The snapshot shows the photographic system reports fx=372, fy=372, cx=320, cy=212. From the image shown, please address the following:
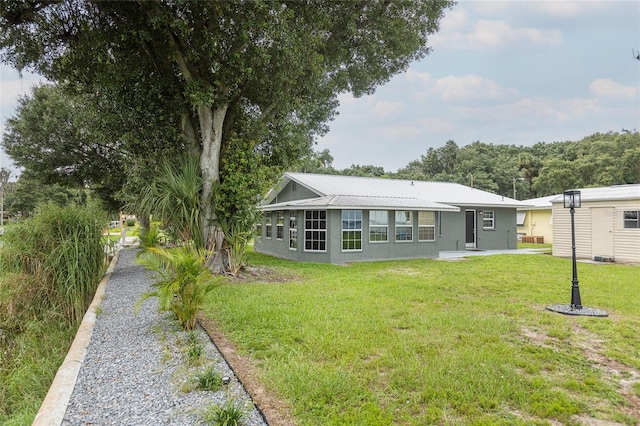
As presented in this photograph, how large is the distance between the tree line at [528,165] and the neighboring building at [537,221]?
403cm

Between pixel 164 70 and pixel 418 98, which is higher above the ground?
pixel 418 98

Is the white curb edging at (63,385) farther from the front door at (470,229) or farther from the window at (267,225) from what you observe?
the front door at (470,229)

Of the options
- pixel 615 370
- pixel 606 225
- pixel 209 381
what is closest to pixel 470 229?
pixel 606 225

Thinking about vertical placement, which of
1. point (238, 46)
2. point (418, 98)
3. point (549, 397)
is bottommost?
point (549, 397)

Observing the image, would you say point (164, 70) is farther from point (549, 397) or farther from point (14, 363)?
point (549, 397)

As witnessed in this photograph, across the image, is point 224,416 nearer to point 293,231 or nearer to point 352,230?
point 352,230

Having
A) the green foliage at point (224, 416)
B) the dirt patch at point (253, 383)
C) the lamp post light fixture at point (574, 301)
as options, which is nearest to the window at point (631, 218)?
the lamp post light fixture at point (574, 301)

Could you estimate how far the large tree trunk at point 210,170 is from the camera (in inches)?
370

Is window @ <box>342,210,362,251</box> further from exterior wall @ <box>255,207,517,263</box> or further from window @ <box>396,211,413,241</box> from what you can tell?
window @ <box>396,211,413,241</box>

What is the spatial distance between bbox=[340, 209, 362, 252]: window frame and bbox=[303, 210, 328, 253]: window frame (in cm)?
63

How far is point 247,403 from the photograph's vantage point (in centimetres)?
300

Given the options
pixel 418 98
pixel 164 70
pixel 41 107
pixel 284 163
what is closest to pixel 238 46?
pixel 164 70

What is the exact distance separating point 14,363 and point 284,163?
28.6ft

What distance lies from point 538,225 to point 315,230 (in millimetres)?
15664
